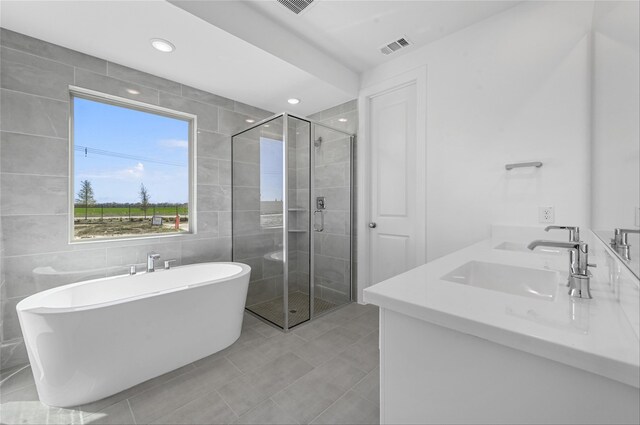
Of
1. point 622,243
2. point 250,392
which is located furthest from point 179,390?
point 622,243

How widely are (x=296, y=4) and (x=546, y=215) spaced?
2.34m

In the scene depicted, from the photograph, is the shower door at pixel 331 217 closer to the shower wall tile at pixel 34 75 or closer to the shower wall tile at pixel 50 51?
the shower wall tile at pixel 50 51

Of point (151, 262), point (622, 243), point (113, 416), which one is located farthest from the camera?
point (151, 262)

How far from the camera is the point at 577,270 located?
31.9 inches

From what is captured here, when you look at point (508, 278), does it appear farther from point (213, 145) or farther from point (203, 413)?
point (213, 145)

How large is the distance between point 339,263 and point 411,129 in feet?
5.30

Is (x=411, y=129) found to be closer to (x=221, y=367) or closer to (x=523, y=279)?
(x=523, y=279)

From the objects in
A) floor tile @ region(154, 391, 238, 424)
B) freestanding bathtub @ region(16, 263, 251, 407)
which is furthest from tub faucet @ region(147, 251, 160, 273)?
floor tile @ region(154, 391, 238, 424)

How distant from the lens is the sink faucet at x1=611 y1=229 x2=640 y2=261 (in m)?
0.86

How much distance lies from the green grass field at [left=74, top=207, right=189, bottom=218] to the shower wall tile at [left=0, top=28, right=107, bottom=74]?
45.3 inches

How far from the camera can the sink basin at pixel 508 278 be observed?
41.3 inches

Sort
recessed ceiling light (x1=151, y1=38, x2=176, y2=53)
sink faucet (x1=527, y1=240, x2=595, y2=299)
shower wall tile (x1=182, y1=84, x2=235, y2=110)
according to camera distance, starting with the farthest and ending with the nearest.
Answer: shower wall tile (x1=182, y1=84, x2=235, y2=110), recessed ceiling light (x1=151, y1=38, x2=176, y2=53), sink faucet (x1=527, y1=240, x2=595, y2=299)

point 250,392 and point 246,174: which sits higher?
point 246,174

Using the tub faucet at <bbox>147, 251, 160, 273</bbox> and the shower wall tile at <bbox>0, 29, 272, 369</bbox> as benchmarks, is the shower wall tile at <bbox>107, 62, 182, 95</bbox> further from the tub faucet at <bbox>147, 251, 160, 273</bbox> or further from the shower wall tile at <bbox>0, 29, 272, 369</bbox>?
the tub faucet at <bbox>147, 251, 160, 273</bbox>
